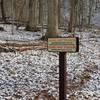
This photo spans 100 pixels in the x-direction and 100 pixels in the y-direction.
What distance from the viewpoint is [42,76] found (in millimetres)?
10984

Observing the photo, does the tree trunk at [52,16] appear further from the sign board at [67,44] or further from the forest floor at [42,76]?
the sign board at [67,44]

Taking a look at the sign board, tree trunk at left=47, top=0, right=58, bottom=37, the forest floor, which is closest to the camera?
the sign board

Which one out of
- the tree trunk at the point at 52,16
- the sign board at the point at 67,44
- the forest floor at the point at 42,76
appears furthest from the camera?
the tree trunk at the point at 52,16

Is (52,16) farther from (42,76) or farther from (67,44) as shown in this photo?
(67,44)

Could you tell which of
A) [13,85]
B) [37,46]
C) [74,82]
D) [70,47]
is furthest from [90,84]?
[37,46]

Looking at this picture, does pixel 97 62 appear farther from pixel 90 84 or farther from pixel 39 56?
pixel 90 84

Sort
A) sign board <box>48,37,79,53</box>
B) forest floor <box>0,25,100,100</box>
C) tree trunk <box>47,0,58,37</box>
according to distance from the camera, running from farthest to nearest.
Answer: tree trunk <box>47,0,58,37</box>, forest floor <box>0,25,100,100</box>, sign board <box>48,37,79,53</box>

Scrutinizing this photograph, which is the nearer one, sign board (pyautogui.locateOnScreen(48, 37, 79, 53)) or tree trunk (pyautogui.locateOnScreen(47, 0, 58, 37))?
sign board (pyautogui.locateOnScreen(48, 37, 79, 53))

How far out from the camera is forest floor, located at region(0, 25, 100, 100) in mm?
9391

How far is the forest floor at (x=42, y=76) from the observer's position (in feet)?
30.8

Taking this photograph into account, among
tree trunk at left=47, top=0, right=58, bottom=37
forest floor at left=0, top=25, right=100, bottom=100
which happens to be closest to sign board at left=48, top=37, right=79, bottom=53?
forest floor at left=0, top=25, right=100, bottom=100

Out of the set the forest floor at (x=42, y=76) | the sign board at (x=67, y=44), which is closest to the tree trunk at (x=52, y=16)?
the forest floor at (x=42, y=76)

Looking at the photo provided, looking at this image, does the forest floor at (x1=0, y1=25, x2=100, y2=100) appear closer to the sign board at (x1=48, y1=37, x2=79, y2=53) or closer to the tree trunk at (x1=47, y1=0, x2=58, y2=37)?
the sign board at (x1=48, y1=37, x2=79, y2=53)

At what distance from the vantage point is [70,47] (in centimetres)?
784
